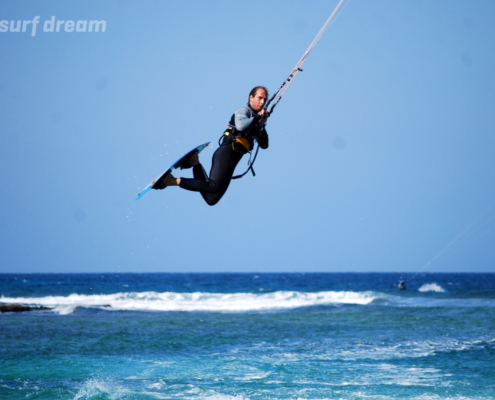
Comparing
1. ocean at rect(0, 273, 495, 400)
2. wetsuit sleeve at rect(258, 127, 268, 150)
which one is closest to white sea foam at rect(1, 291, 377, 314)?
ocean at rect(0, 273, 495, 400)

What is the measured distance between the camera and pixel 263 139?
8227mm

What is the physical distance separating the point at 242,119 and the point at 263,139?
0.65 metres

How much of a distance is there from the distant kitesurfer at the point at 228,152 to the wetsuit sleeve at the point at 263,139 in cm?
1

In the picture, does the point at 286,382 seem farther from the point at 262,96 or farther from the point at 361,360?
the point at 262,96

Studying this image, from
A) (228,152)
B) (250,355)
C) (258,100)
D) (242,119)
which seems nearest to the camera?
(242,119)

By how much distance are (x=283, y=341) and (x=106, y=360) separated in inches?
236

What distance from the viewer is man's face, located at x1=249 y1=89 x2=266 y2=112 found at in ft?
25.8

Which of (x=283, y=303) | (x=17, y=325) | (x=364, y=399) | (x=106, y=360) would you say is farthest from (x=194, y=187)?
(x=283, y=303)

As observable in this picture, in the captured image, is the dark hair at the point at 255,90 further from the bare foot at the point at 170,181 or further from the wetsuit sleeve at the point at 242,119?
the bare foot at the point at 170,181

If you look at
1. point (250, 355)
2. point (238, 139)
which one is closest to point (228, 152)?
point (238, 139)

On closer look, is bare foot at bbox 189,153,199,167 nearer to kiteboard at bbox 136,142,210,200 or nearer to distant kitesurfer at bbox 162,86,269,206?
kiteboard at bbox 136,142,210,200

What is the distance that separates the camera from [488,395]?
12.4m

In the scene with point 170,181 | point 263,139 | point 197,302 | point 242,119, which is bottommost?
point 197,302

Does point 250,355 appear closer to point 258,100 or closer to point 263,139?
point 263,139
